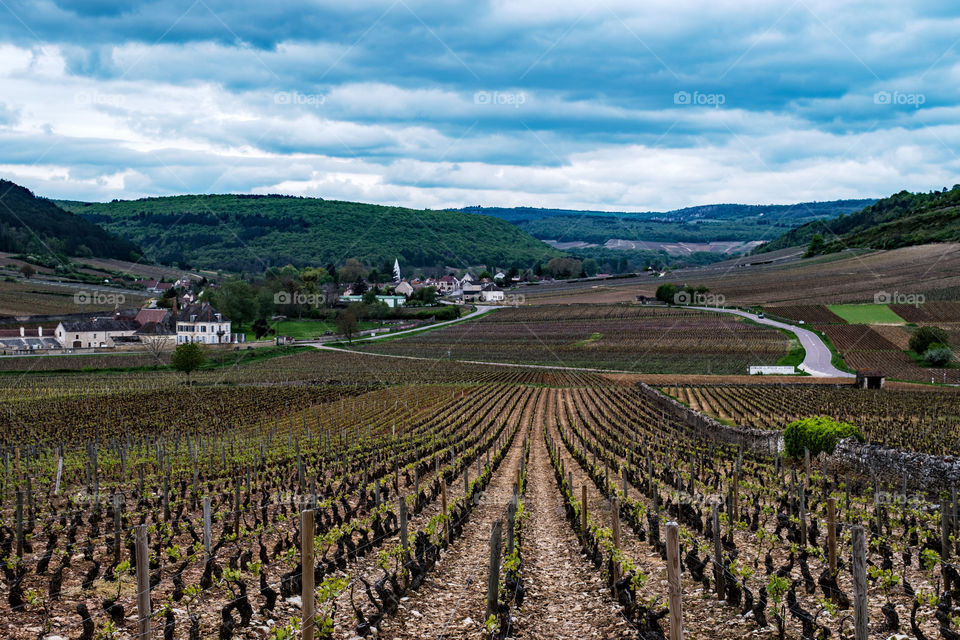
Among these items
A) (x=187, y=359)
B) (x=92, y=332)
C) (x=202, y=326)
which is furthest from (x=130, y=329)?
(x=187, y=359)

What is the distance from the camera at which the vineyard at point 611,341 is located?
7006 cm

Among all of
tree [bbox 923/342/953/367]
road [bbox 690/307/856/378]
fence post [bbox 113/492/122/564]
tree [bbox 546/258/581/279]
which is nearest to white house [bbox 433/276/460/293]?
tree [bbox 546/258/581/279]

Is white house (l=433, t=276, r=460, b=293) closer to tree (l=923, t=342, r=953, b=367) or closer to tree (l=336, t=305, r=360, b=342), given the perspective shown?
tree (l=336, t=305, r=360, b=342)

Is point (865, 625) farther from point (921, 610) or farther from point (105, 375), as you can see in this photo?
point (105, 375)

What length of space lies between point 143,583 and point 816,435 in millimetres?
20949

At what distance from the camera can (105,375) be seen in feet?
216

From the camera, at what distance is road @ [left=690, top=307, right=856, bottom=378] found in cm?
5912

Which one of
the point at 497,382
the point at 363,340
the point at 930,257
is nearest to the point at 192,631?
the point at 497,382

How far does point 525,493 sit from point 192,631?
459 inches

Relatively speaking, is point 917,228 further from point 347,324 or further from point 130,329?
point 130,329

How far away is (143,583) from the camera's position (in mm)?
6828

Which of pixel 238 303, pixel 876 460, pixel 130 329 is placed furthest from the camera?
pixel 238 303

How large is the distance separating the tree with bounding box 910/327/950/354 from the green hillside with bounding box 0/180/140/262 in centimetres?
15369

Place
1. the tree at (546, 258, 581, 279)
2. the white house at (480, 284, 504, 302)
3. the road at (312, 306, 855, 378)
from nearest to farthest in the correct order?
the road at (312, 306, 855, 378) < the white house at (480, 284, 504, 302) < the tree at (546, 258, 581, 279)
